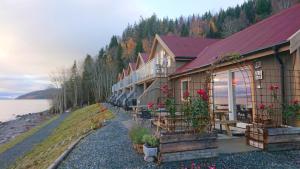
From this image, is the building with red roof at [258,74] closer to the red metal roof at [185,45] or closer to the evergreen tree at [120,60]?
the red metal roof at [185,45]

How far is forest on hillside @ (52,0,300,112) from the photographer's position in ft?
161

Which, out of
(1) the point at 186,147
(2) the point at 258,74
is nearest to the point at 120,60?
(2) the point at 258,74

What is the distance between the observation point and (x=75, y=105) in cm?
5562

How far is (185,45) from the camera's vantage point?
20.8 metres

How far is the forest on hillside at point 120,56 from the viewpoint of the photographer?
4922 centimetres

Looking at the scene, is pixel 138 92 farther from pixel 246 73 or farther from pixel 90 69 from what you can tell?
pixel 90 69

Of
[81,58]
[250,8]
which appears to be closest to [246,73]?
[250,8]

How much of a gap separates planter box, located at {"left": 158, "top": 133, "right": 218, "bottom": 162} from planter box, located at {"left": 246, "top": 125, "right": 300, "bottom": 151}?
1386 mm

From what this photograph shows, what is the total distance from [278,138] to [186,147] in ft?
8.16

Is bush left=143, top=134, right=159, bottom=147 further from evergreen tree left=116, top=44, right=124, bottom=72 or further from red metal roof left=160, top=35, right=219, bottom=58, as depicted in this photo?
evergreen tree left=116, top=44, right=124, bottom=72

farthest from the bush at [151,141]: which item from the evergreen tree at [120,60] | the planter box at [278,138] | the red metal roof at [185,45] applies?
the evergreen tree at [120,60]

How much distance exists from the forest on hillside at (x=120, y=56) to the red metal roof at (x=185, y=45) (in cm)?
2721

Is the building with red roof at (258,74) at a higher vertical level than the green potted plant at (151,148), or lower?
higher

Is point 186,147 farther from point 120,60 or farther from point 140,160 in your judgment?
point 120,60
